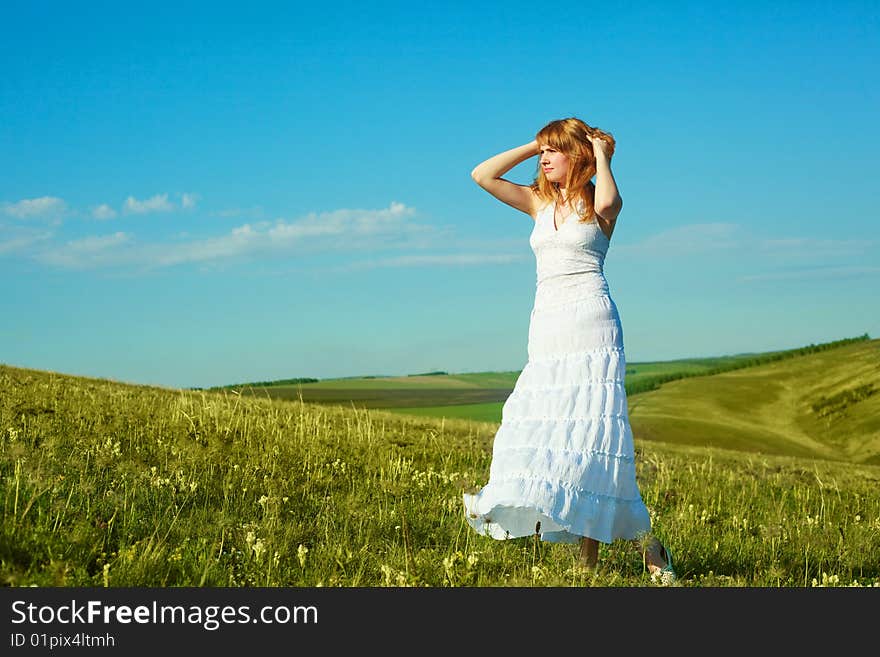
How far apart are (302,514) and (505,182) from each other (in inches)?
139

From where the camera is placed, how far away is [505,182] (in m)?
6.94

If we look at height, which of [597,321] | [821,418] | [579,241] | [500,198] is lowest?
[821,418]

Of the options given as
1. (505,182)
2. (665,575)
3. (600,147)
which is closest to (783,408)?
(665,575)

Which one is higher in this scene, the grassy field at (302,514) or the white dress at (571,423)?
the white dress at (571,423)

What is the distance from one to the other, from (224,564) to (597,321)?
10.8ft

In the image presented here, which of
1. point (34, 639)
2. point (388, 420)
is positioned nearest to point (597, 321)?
point (34, 639)

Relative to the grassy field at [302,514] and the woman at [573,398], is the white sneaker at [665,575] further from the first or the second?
the grassy field at [302,514]

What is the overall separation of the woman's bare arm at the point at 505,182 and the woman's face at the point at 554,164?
23cm

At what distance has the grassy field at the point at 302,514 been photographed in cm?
560

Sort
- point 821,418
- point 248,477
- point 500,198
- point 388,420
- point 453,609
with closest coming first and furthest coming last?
point 453,609
point 500,198
point 248,477
point 388,420
point 821,418

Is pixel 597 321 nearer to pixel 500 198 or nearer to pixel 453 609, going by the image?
pixel 500 198

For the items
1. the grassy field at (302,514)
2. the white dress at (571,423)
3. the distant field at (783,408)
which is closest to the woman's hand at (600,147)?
the white dress at (571,423)

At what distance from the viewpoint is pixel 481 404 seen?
112ft

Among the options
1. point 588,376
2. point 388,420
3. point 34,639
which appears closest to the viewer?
point 34,639
